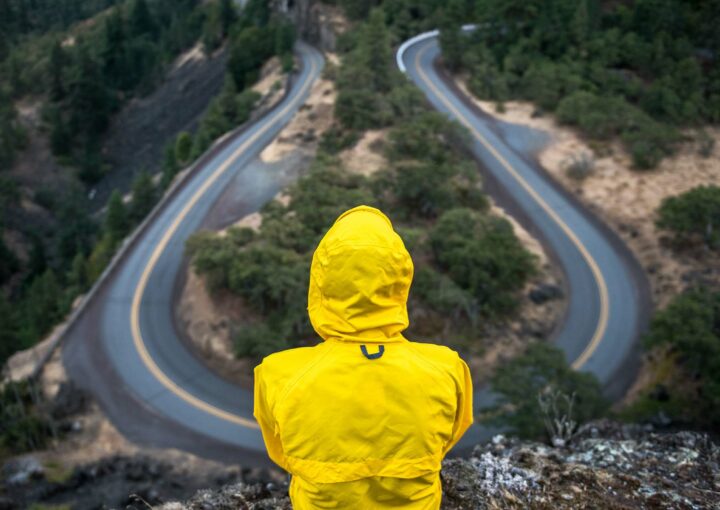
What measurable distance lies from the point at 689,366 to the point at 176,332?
13.5 metres

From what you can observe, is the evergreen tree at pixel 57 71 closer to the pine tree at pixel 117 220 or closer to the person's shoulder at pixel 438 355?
the pine tree at pixel 117 220

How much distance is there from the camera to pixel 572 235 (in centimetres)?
2189

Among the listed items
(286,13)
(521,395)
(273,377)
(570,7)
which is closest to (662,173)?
(570,7)

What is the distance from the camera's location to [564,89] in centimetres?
3070

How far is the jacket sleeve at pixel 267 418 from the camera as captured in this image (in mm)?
3000

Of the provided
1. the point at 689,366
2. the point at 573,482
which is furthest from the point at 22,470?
the point at 689,366

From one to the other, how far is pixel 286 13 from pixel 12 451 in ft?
130

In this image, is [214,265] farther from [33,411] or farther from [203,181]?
[203,181]

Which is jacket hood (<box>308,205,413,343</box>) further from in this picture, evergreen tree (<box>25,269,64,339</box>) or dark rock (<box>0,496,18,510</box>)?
evergreen tree (<box>25,269,64,339</box>)

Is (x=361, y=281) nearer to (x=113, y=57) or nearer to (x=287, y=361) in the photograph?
(x=287, y=361)

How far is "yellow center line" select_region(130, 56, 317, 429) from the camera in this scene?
15500mm

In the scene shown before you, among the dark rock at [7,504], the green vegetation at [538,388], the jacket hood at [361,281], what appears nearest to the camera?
the jacket hood at [361,281]

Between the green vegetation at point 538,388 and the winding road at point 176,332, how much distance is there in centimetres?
214

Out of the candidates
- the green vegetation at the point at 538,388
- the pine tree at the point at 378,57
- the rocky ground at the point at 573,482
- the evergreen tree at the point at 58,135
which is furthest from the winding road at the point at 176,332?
the evergreen tree at the point at 58,135
